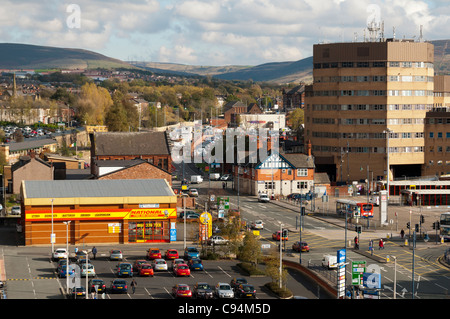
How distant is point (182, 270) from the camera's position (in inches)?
2323

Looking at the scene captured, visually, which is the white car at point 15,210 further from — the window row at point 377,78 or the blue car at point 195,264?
the window row at point 377,78

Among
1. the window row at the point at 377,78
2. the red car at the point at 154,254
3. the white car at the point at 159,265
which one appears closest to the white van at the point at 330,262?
the white car at the point at 159,265

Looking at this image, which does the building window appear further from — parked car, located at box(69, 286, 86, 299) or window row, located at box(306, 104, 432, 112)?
parked car, located at box(69, 286, 86, 299)

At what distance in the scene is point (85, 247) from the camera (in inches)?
2852

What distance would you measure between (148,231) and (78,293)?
28.0 m

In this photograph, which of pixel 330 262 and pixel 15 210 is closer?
pixel 330 262

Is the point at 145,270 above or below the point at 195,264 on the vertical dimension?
above

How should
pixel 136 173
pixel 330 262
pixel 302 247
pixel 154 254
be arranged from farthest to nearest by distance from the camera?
pixel 136 173 < pixel 302 247 < pixel 154 254 < pixel 330 262

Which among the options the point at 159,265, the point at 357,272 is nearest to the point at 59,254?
the point at 159,265

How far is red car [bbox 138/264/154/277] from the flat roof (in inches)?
685

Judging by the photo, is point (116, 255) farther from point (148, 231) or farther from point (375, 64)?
point (375, 64)

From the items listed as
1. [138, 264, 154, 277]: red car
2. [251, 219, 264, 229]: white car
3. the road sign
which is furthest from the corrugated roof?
the road sign

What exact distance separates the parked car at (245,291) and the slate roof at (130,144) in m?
64.9
